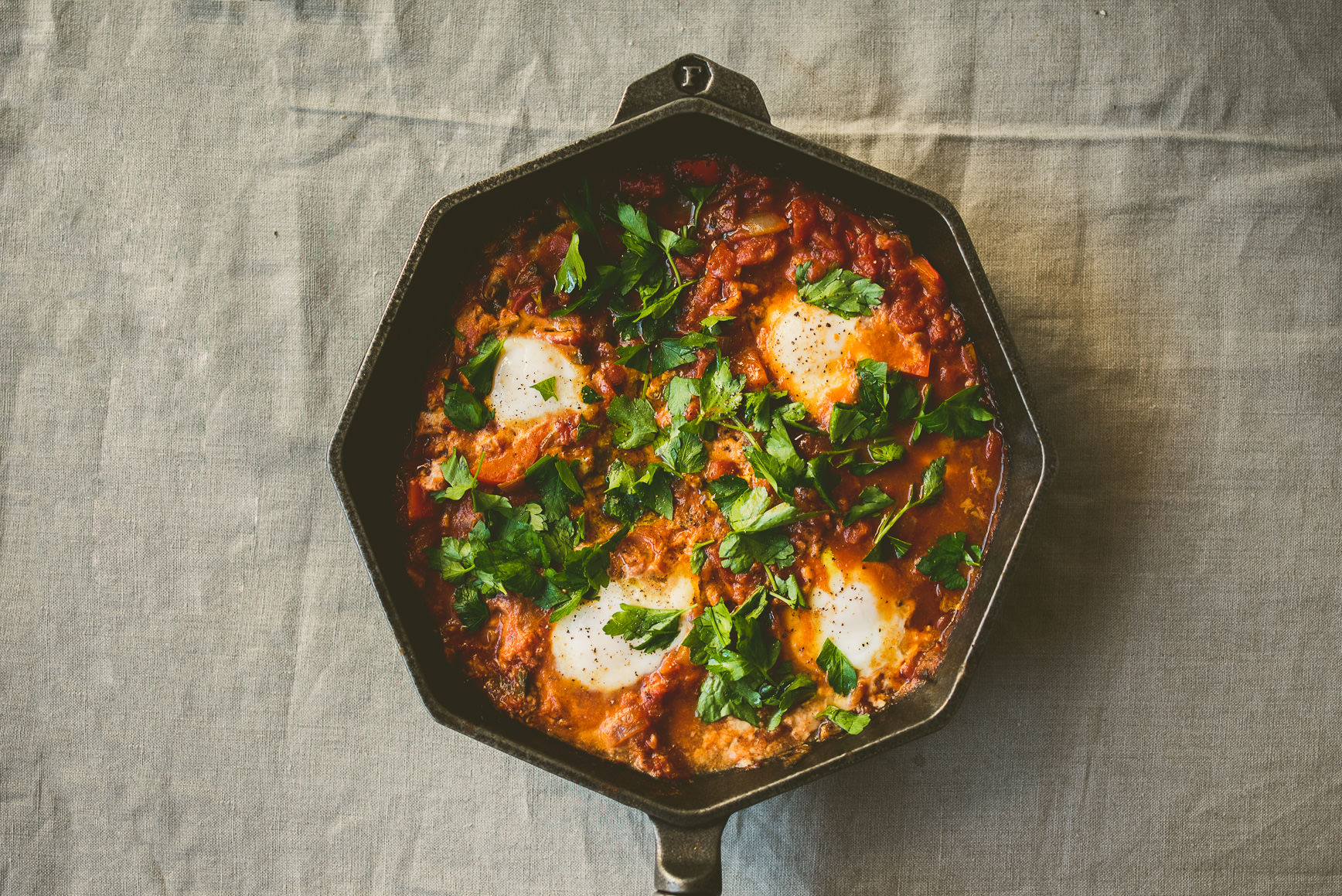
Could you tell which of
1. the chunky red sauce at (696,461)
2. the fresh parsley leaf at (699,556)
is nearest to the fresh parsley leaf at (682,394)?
the chunky red sauce at (696,461)

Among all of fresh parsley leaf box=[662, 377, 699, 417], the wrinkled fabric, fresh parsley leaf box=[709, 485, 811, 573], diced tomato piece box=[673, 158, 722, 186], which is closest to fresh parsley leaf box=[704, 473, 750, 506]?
fresh parsley leaf box=[709, 485, 811, 573]

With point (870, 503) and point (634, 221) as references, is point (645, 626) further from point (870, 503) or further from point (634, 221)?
point (634, 221)

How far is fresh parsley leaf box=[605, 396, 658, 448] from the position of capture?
2582 mm

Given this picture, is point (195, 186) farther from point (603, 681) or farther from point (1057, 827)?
point (1057, 827)

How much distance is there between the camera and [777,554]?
2537 millimetres

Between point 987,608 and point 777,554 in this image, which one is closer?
point 987,608

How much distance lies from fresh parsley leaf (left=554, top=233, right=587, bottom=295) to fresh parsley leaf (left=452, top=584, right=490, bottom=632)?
0.90 m

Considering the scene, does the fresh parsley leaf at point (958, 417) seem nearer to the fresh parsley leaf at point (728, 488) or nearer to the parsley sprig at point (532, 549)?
the fresh parsley leaf at point (728, 488)

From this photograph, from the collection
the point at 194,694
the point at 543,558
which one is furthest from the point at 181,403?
the point at 543,558

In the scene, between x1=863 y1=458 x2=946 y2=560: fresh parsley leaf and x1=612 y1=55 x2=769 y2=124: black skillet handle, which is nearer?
x1=612 y1=55 x2=769 y2=124: black skillet handle

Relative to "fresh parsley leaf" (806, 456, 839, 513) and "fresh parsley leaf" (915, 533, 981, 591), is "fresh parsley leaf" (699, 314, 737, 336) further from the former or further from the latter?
"fresh parsley leaf" (915, 533, 981, 591)

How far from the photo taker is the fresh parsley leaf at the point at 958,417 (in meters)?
2.54

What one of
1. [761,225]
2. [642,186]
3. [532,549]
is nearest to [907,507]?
[761,225]

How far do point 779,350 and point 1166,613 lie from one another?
1.52 metres
